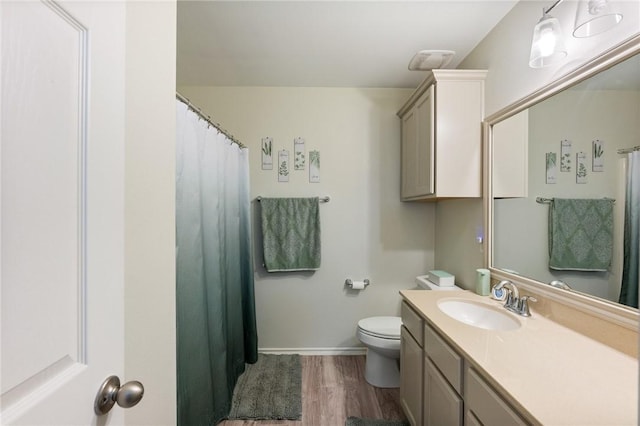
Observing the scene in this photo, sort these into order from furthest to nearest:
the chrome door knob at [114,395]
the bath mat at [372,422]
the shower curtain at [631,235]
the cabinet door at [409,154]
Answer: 1. the cabinet door at [409,154]
2. the bath mat at [372,422]
3. the shower curtain at [631,235]
4. the chrome door knob at [114,395]

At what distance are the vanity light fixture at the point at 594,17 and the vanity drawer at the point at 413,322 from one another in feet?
4.61

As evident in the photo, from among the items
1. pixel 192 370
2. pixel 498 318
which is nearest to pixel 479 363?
pixel 498 318

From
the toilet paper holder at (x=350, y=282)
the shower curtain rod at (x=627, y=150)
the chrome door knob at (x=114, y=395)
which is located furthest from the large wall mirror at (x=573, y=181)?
the chrome door knob at (x=114, y=395)

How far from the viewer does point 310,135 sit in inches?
98.6

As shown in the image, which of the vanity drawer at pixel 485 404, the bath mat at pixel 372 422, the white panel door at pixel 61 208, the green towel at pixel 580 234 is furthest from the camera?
the bath mat at pixel 372 422

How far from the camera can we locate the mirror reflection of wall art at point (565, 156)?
1.25 meters

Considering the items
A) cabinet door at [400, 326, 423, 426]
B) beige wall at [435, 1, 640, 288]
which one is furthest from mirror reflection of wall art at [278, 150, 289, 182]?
cabinet door at [400, 326, 423, 426]

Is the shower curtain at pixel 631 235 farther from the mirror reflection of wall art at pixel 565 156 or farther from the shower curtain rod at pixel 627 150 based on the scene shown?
the mirror reflection of wall art at pixel 565 156

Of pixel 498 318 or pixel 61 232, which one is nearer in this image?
pixel 61 232

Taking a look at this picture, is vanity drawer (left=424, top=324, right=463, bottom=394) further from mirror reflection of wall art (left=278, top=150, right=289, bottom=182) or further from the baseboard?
mirror reflection of wall art (left=278, top=150, right=289, bottom=182)

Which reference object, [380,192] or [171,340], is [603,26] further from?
[171,340]

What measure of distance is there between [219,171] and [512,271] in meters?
1.81

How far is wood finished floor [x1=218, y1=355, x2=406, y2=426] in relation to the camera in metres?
1.75

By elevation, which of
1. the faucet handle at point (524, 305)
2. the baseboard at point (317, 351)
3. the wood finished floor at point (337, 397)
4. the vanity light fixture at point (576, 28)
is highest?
the vanity light fixture at point (576, 28)
